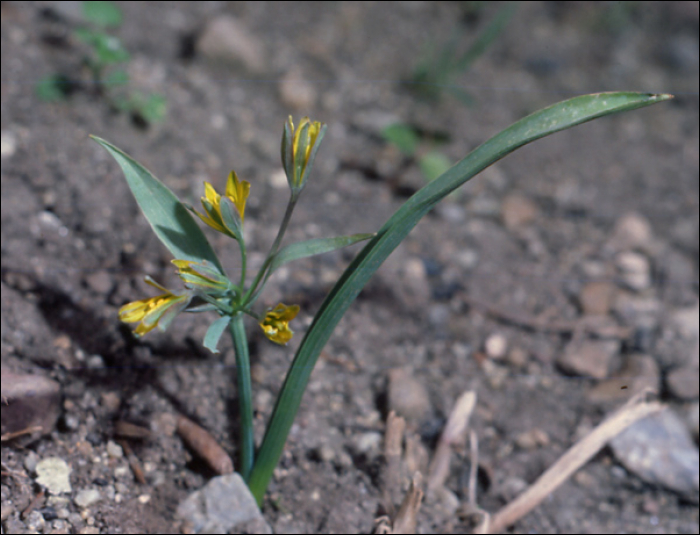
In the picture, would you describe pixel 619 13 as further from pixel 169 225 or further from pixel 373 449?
pixel 169 225

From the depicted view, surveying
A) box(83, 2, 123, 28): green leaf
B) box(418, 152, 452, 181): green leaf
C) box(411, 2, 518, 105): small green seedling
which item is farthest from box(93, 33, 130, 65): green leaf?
box(411, 2, 518, 105): small green seedling

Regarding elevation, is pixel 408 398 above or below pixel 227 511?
above

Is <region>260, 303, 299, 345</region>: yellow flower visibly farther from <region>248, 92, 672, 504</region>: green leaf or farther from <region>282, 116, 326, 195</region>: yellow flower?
<region>282, 116, 326, 195</region>: yellow flower

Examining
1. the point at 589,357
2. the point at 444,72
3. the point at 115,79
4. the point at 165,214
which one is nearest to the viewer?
the point at 165,214

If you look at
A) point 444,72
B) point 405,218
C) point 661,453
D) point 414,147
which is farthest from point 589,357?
point 444,72

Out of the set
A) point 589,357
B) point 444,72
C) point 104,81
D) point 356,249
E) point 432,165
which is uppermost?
point 444,72

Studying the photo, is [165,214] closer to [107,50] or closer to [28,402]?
[28,402]

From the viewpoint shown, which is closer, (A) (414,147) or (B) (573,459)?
(B) (573,459)
